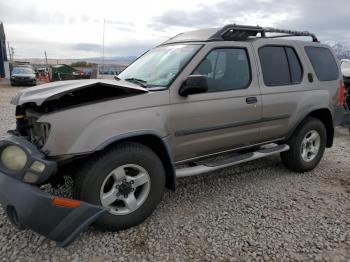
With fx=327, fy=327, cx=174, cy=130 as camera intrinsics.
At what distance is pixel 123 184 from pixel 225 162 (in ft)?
4.41

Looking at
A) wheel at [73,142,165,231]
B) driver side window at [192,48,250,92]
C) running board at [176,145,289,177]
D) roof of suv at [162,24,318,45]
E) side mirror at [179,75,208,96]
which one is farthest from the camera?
roof of suv at [162,24,318,45]

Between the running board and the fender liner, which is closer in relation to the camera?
the running board

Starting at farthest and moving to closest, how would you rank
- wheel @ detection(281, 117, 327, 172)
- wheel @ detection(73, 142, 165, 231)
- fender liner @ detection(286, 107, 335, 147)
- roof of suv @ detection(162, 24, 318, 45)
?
1. wheel @ detection(281, 117, 327, 172)
2. fender liner @ detection(286, 107, 335, 147)
3. roof of suv @ detection(162, 24, 318, 45)
4. wheel @ detection(73, 142, 165, 231)

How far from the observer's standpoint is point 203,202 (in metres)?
3.89

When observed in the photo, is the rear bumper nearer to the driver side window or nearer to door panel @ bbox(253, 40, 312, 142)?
the driver side window

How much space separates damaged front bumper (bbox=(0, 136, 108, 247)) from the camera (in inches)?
101

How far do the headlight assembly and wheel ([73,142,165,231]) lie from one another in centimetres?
46

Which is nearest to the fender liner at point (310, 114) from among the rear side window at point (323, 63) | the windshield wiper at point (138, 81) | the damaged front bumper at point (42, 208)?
the rear side window at point (323, 63)

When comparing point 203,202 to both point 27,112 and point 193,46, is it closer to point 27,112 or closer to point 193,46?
point 193,46

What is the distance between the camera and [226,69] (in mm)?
3846

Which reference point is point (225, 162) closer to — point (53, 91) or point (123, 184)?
point (123, 184)

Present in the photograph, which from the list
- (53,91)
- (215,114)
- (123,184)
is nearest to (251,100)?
(215,114)

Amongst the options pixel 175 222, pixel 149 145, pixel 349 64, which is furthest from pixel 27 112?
pixel 349 64

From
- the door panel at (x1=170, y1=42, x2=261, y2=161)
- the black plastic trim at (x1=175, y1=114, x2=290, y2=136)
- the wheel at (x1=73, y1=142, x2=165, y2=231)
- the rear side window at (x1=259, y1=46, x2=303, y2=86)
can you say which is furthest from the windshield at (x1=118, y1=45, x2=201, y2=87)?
the rear side window at (x1=259, y1=46, x2=303, y2=86)
